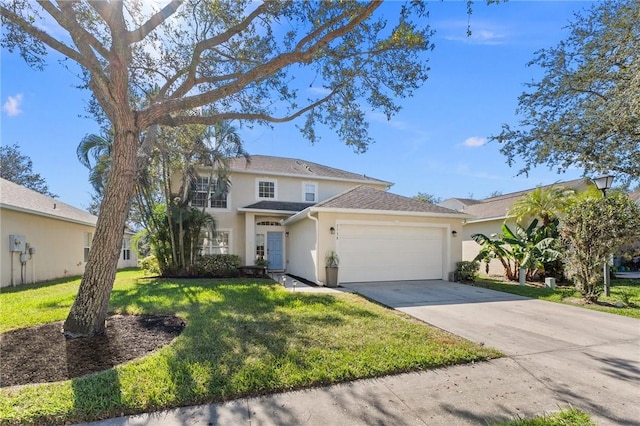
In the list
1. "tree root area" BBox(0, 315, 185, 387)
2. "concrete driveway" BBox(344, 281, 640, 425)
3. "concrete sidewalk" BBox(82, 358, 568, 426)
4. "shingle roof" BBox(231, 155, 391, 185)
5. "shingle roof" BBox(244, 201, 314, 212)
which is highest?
"shingle roof" BBox(231, 155, 391, 185)

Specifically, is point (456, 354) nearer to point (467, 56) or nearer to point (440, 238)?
point (467, 56)

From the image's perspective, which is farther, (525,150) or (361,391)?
(525,150)

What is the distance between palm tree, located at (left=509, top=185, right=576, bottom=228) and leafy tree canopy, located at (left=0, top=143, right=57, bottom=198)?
41.8m

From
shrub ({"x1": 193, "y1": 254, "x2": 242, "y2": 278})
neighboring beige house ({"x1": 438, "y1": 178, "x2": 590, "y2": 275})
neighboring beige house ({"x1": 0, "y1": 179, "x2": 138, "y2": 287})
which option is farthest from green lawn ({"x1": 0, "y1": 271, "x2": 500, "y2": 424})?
neighboring beige house ({"x1": 438, "y1": 178, "x2": 590, "y2": 275})

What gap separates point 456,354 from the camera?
4668mm

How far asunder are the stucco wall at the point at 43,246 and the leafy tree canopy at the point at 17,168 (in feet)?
71.0

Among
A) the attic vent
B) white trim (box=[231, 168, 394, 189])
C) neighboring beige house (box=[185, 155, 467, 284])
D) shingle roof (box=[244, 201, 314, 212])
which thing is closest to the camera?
neighboring beige house (box=[185, 155, 467, 284])

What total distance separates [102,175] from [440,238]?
14081 mm

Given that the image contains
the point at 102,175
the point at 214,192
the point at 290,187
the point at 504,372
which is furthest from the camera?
the point at 290,187

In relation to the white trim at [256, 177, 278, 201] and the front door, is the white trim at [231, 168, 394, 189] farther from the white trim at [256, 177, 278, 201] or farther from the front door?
the front door

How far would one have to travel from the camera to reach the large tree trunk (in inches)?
212

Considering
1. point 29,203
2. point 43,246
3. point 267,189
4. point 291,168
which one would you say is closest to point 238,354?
point 29,203

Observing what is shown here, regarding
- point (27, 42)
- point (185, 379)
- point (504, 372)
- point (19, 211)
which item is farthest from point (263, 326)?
point (19, 211)

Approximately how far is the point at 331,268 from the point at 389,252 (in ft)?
8.71
